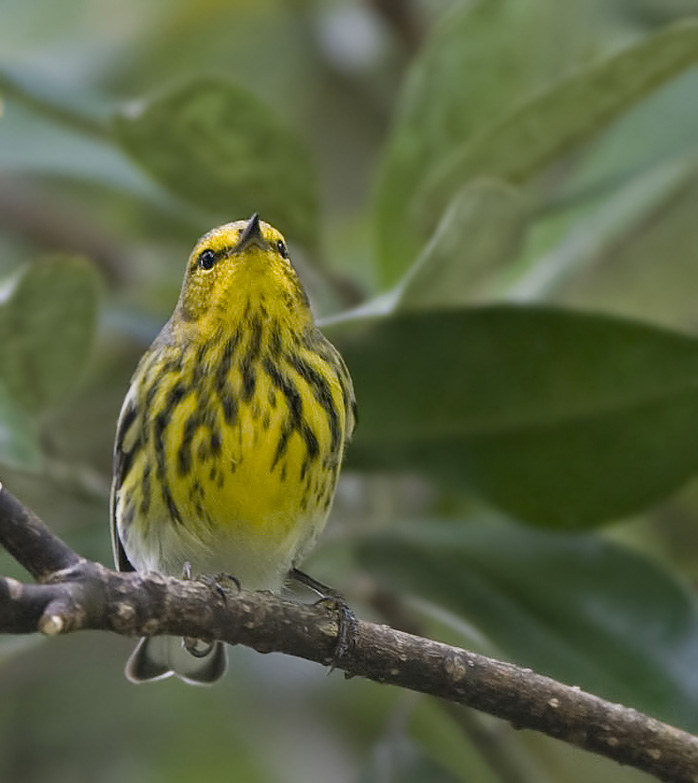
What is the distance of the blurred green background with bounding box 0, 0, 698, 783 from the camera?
2582 mm

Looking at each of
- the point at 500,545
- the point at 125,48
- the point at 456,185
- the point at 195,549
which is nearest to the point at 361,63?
the point at 125,48

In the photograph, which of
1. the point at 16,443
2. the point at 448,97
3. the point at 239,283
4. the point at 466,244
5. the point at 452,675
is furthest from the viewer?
the point at 448,97

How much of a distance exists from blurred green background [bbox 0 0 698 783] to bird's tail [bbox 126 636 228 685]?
23cm

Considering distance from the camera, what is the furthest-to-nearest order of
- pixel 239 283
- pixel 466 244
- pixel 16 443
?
pixel 239 283
pixel 466 244
pixel 16 443

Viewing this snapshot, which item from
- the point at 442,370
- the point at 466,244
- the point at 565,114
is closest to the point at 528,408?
the point at 442,370

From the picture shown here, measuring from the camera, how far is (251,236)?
8.38 ft

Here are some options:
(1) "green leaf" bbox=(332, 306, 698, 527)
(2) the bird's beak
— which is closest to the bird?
(2) the bird's beak

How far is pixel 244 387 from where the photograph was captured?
254 centimetres

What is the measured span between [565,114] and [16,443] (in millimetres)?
1214

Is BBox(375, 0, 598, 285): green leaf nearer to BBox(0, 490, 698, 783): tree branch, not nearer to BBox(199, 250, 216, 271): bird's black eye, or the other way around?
BBox(199, 250, 216, 271): bird's black eye

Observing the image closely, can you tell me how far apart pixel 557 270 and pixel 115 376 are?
124 cm

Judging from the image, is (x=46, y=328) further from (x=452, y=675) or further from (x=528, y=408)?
(x=452, y=675)

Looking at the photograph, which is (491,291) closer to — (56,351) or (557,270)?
(557,270)

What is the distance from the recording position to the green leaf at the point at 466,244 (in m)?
2.45
